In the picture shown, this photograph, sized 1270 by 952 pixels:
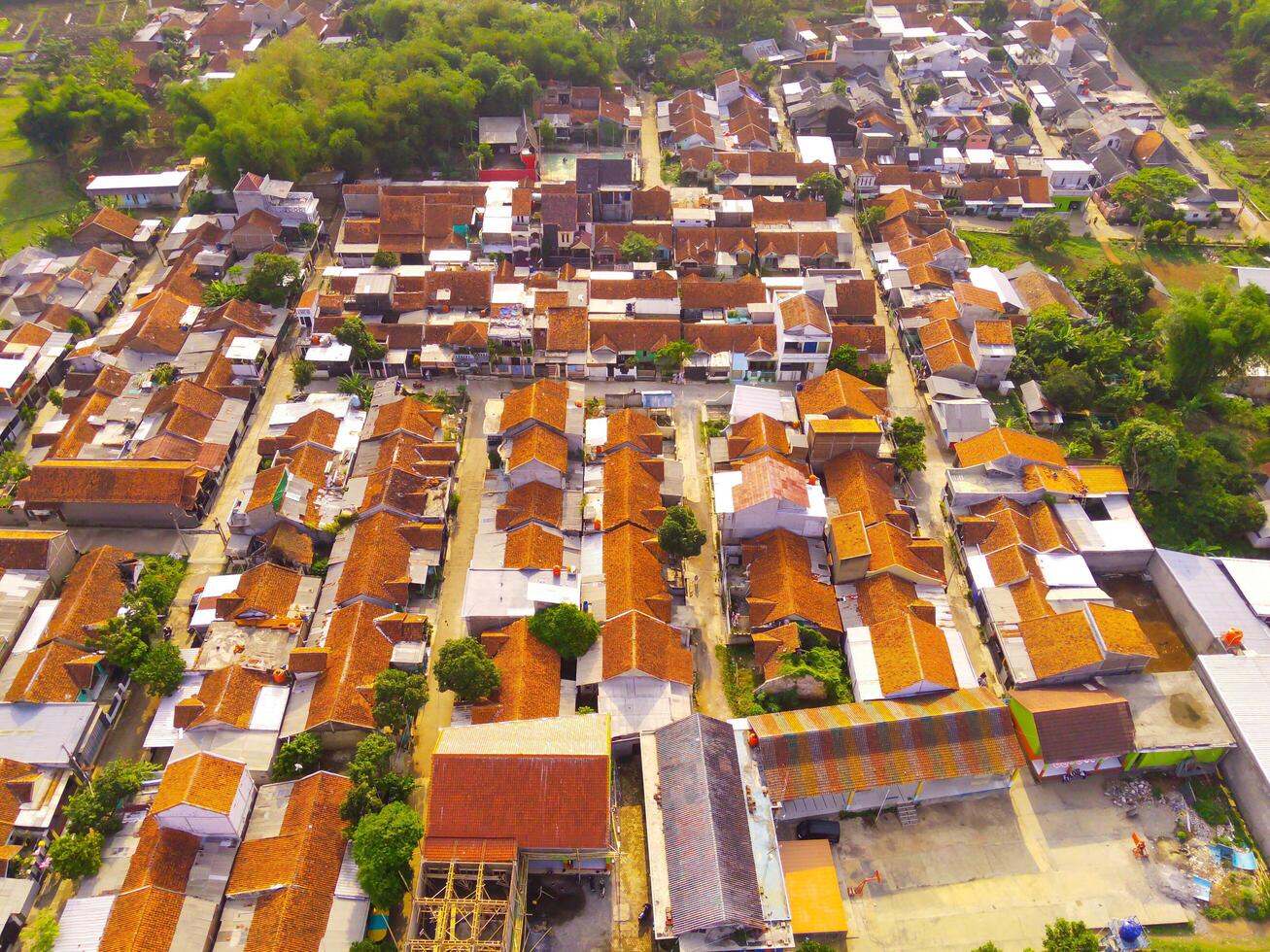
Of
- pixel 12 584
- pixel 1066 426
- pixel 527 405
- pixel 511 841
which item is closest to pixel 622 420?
pixel 527 405

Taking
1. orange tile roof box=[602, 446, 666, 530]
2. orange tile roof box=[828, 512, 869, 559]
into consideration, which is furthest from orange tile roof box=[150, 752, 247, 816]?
orange tile roof box=[828, 512, 869, 559]

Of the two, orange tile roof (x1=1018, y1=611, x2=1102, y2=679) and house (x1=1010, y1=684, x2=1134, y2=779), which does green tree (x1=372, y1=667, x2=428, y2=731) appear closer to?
house (x1=1010, y1=684, x2=1134, y2=779)

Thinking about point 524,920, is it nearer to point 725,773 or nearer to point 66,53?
point 725,773

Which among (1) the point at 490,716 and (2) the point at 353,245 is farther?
(2) the point at 353,245

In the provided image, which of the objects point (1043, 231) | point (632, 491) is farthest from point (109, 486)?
point (1043, 231)

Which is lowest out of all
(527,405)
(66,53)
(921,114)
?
(527,405)

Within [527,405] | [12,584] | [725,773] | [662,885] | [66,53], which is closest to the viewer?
[662,885]

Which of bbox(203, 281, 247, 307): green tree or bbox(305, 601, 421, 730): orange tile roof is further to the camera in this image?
bbox(203, 281, 247, 307): green tree
